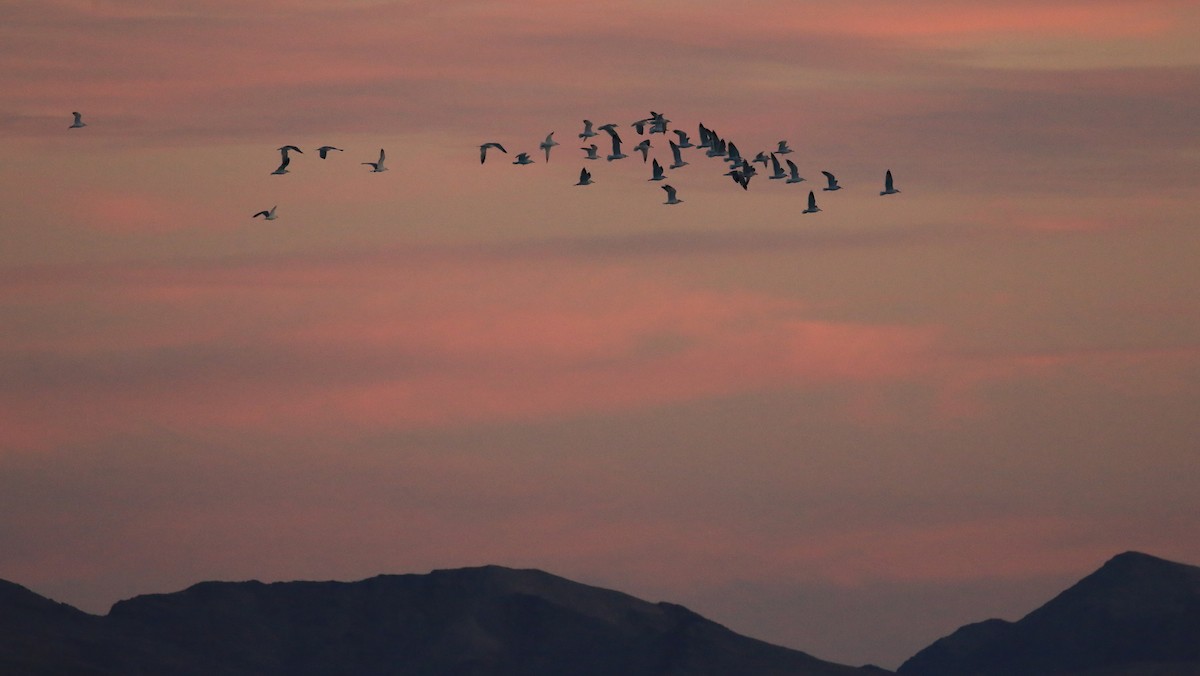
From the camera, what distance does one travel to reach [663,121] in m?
198

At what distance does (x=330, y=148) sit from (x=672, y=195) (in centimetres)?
2861

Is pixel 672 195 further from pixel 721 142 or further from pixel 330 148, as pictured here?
pixel 330 148

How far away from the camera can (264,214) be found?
186 meters

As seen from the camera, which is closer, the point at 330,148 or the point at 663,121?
the point at 330,148

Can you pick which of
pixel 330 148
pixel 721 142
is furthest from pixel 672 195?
pixel 330 148

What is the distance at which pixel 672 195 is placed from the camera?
622 feet

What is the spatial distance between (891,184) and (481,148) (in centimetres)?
3393

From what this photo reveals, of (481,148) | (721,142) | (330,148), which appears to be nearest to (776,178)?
(721,142)

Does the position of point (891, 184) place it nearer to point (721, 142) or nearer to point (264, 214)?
point (721, 142)

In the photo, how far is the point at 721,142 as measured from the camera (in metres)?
192

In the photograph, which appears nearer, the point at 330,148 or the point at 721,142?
the point at 330,148

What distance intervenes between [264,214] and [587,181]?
86.7 feet

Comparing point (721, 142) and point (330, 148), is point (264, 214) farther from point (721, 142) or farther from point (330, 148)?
point (721, 142)

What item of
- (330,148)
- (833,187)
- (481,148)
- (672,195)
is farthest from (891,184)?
(330,148)
